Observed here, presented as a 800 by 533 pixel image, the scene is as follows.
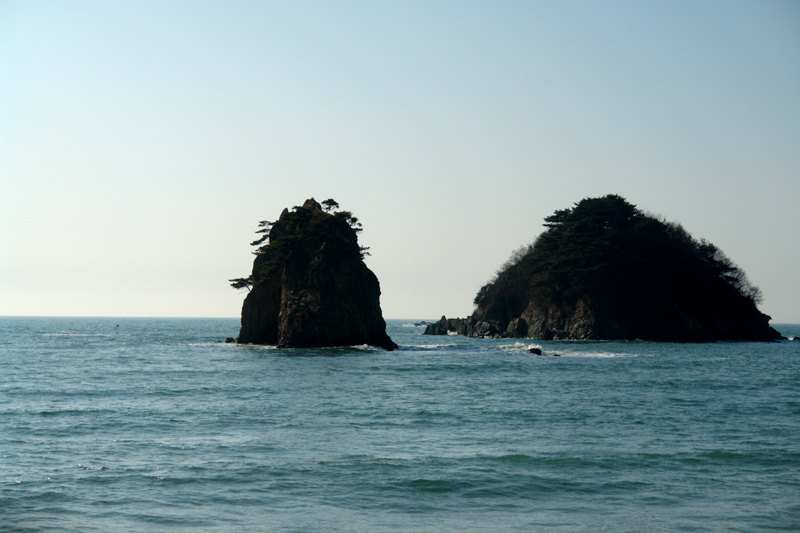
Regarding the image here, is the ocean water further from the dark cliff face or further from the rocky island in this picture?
the rocky island

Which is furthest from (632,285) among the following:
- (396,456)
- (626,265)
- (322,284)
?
(396,456)

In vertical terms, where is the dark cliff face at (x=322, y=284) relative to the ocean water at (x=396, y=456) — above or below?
above

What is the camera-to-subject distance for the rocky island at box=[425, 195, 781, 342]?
332 ft

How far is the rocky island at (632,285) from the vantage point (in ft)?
332

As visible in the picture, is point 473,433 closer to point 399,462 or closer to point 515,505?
point 399,462

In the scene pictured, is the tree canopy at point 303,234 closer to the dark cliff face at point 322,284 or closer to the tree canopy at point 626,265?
the dark cliff face at point 322,284

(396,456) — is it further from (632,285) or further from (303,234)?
(632,285)

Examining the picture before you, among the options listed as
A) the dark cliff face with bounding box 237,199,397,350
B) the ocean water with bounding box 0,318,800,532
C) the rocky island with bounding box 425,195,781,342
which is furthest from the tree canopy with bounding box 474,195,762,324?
the ocean water with bounding box 0,318,800,532

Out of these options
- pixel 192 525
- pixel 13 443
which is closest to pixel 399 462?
pixel 192 525

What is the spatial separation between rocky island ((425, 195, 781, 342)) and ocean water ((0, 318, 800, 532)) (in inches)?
2443

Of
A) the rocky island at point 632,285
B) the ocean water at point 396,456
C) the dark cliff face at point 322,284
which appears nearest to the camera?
the ocean water at point 396,456

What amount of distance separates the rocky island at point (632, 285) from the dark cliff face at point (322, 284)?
4074 centimetres

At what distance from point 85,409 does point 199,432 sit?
8585mm

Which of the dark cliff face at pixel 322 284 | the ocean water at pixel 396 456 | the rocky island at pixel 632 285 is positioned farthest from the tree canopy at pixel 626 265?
the ocean water at pixel 396 456
